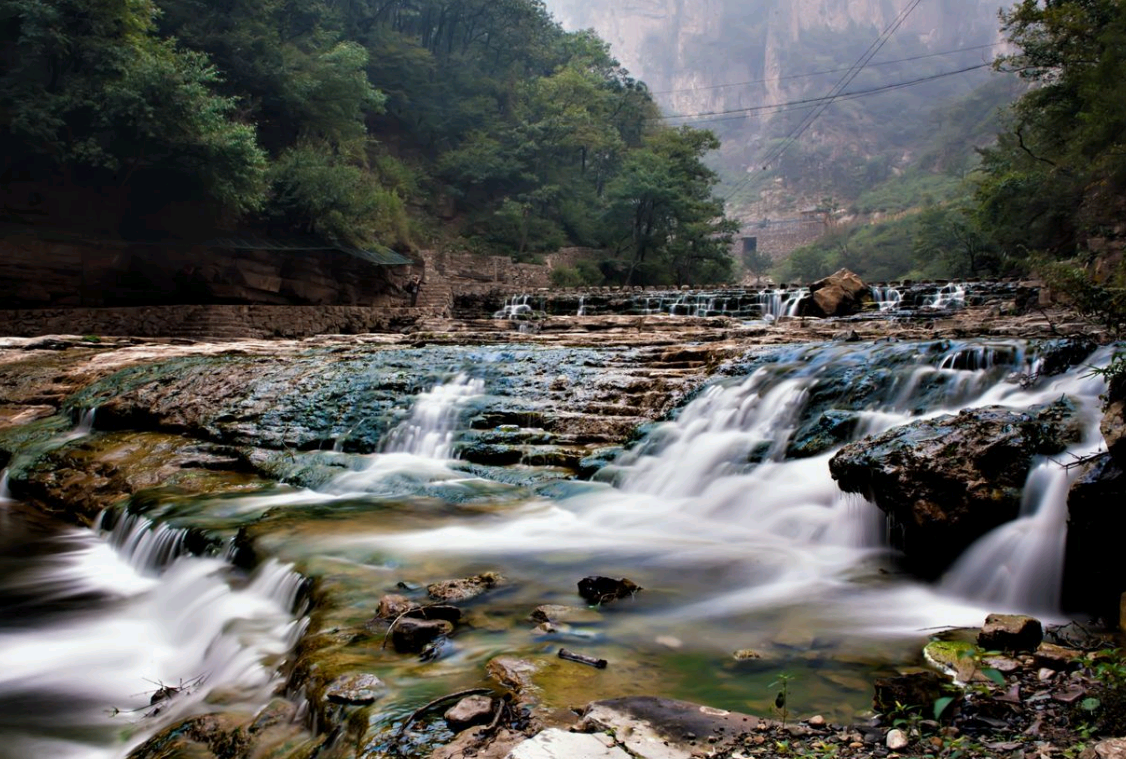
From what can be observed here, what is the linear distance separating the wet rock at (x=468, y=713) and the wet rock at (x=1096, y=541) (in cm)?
289

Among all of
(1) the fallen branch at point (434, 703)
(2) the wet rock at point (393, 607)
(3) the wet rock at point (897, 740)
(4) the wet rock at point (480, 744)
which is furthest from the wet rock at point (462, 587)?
(3) the wet rock at point (897, 740)

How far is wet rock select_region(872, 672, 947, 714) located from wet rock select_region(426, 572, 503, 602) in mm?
1979

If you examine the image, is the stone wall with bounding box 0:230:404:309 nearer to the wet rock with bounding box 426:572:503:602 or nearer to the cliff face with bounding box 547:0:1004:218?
the wet rock with bounding box 426:572:503:602

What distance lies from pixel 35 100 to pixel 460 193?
20839mm

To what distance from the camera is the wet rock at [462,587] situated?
365 centimetres

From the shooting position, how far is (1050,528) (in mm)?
3756

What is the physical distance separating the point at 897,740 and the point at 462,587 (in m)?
2.23

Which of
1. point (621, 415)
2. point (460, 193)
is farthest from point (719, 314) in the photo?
point (460, 193)

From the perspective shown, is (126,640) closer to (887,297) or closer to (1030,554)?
(1030,554)

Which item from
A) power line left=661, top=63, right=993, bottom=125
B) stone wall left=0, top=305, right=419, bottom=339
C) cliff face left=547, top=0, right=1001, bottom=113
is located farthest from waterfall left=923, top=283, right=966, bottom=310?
cliff face left=547, top=0, right=1001, bottom=113

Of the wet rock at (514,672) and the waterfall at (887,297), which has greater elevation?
the waterfall at (887,297)

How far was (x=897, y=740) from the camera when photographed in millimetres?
2113

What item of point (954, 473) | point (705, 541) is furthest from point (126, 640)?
point (954, 473)

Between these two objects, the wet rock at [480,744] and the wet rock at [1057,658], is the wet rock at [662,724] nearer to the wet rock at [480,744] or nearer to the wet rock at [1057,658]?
the wet rock at [480,744]
